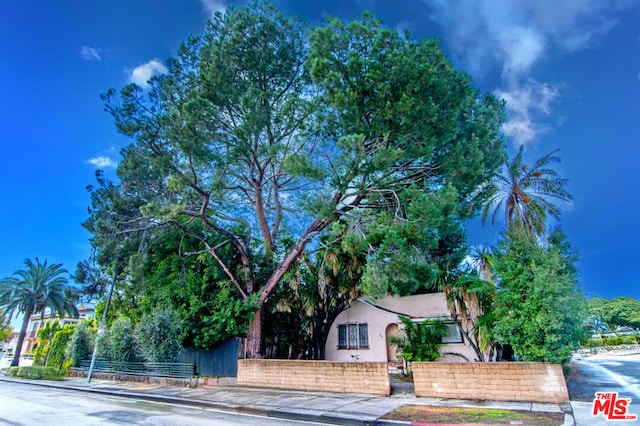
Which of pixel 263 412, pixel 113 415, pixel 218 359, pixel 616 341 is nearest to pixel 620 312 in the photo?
pixel 616 341

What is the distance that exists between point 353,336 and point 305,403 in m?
10.3

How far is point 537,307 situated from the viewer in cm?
873

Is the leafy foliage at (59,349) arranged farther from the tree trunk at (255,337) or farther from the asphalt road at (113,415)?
the tree trunk at (255,337)

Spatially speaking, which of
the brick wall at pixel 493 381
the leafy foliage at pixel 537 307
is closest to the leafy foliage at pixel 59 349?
the brick wall at pixel 493 381

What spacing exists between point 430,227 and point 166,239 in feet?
45.7

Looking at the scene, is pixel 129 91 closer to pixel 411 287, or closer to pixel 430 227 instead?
pixel 430 227

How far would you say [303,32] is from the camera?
1512 cm

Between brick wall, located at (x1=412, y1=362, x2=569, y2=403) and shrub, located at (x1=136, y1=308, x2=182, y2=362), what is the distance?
35.0 feet

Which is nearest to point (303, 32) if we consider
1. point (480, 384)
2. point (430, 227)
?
point (430, 227)

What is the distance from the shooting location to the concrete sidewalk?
24.7ft

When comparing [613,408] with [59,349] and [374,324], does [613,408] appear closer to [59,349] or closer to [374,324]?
[374,324]

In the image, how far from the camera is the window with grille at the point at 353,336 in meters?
18.9

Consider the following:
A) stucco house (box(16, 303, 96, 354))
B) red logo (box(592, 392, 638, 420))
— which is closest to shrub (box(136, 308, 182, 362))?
red logo (box(592, 392, 638, 420))

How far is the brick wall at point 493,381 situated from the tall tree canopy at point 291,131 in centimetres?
401
